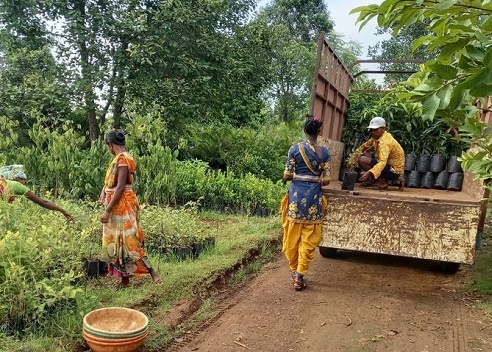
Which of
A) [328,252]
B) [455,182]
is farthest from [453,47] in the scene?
[455,182]

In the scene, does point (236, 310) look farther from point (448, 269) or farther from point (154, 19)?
point (154, 19)

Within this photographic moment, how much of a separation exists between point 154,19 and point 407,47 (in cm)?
1585

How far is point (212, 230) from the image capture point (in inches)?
265

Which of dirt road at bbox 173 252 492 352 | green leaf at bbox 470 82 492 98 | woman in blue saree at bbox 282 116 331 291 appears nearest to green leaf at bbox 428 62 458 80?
green leaf at bbox 470 82 492 98

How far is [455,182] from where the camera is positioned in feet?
21.7

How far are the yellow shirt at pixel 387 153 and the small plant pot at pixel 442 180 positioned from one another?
0.94 m

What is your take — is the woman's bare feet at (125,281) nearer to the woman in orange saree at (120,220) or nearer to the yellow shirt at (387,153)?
the woman in orange saree at (120,220)

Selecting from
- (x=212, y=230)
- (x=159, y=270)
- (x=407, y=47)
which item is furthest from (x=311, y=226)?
(x=407, y=47)

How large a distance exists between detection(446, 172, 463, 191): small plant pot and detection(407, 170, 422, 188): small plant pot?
0.43 meters

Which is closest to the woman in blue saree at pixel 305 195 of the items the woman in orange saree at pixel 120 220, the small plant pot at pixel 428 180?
the woman in orange saree at pixel 120 220

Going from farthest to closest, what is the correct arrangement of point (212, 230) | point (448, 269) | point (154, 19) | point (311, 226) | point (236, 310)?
1. point (154, 19)
2. point (212, 230)
3. point (448, 269)
4. point (311, 226)
5. point (236, 310)

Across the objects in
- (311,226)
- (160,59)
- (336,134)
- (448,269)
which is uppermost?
(160,59)

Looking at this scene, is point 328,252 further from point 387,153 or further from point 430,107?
point 430,107

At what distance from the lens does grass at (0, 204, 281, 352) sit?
126 inches
